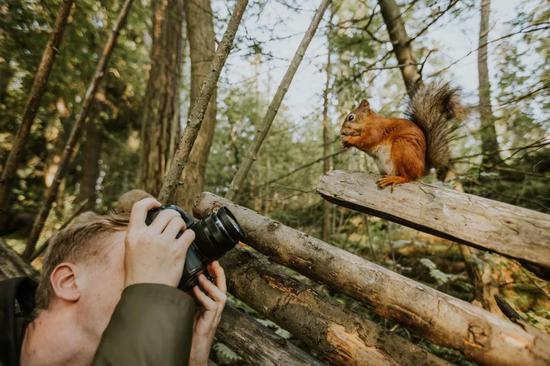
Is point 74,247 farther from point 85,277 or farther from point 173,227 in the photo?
point 173,227

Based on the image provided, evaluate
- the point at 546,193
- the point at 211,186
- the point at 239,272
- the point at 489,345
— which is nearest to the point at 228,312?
the point at 239,272

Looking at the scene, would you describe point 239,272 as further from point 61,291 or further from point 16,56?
point 16,56

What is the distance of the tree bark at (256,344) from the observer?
4.42ft

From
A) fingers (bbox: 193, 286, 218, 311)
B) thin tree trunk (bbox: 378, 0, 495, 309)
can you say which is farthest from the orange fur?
thin tree trunk (bbox: 378, 0, 495, 309)

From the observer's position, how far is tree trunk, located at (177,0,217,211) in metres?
2.79

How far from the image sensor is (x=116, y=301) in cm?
92

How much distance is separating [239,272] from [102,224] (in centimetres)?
70

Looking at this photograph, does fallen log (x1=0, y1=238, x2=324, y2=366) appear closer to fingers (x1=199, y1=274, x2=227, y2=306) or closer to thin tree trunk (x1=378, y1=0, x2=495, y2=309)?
fingers (x1=199, y1=274, x2=227, y2=306)

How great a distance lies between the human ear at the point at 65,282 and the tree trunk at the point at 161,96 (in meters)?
2.30

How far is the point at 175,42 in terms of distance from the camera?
12.0 ft

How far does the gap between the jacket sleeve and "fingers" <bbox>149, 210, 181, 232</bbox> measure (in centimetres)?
15

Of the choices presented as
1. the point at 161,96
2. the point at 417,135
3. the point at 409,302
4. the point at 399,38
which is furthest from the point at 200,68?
the point at 409,302

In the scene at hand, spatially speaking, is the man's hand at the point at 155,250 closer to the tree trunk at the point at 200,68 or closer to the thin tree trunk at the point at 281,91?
the thin tree trunk at the point at 281,91

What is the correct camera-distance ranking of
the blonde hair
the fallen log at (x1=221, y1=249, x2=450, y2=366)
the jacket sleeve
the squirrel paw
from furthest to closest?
the squirrel paw < the fallen log at (x1=221, y1=249, x2=450, y2=366) < the blonde hair < the jacket sleeve
